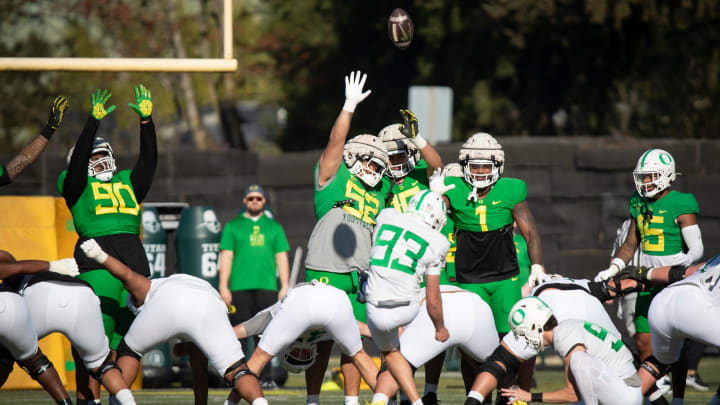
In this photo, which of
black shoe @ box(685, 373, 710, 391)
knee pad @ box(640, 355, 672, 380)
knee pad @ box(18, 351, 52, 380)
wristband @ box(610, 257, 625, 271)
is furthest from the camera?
black shoe @ box(685, 373, 710, 391)

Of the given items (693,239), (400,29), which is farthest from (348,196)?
(693,239)

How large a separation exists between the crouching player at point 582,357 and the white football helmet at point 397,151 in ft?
5.65

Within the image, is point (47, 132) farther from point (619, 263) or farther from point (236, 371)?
point (619, 263)

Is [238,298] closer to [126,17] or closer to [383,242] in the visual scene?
[383,242]

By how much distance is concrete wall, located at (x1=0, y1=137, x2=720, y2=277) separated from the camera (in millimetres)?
12461

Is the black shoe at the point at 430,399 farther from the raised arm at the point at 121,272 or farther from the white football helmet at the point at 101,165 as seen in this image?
the white football helmet at the point at 101,165

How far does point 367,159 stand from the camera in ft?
24.7

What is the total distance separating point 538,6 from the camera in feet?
68.2

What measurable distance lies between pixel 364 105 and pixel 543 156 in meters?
15.3

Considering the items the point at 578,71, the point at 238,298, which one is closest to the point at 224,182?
the point at 238,298

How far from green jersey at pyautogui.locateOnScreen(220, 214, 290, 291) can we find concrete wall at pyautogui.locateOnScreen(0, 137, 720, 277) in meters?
1.92

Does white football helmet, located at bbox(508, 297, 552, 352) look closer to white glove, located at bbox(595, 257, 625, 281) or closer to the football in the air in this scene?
white glove, located at bbox(595, 257, 625, 281)

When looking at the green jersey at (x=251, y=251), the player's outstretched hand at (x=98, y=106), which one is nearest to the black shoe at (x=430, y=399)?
the player's outstretched hand at (x=98, y=106)

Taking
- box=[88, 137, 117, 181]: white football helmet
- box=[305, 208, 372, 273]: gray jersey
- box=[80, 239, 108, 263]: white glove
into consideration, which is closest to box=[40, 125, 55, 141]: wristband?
box=[88, 137, 117, 181]: white football helmet
